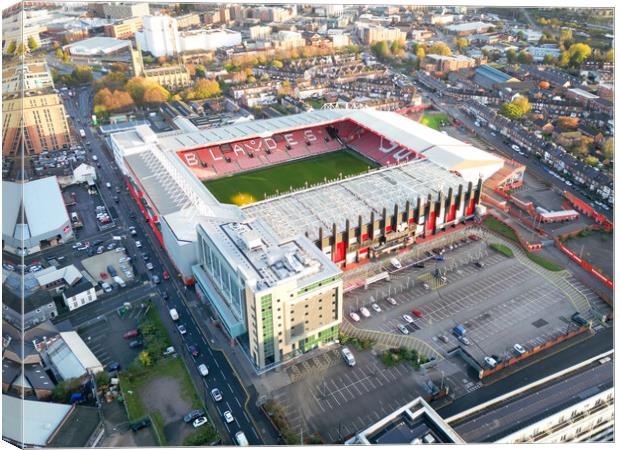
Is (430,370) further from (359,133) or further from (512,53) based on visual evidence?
(512,53)

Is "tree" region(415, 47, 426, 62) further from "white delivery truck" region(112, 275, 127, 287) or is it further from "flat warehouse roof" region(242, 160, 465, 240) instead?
"white delivery truck" region(112, 275, 127, 287)

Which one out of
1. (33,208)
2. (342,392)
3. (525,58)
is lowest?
(342,392)

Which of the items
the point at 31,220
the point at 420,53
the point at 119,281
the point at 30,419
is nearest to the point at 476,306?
the point at 119,281

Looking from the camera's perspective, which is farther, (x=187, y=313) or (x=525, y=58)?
(x=525, y=58)

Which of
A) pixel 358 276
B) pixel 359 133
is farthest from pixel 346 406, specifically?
pixel 359 133

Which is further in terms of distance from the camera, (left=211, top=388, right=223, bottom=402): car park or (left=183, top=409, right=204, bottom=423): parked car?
(left=211, top=388, right=223, bottom=402): car park

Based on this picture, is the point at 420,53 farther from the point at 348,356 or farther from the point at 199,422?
the point at 199,422

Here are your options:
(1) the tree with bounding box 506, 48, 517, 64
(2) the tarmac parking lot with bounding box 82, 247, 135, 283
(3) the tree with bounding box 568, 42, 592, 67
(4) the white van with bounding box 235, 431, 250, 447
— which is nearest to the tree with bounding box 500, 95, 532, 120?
(3) the tree with bounding box 568, 42, 592, 67
